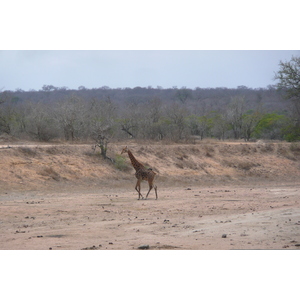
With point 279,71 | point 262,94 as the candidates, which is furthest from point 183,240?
point 262,94

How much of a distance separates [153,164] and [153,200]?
33.4ft

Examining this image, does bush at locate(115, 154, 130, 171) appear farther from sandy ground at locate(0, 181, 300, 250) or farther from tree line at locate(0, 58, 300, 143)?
sandy ground at locate(0, 181, 300, 250)

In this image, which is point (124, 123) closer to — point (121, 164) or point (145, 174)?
point (121, 164)

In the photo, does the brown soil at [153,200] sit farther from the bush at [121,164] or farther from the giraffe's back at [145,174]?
the giraffe's back at [145,174]

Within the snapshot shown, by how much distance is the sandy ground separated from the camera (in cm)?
904

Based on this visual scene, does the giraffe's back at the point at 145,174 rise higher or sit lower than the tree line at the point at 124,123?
lower

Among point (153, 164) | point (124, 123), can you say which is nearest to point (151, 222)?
point (153, 164)

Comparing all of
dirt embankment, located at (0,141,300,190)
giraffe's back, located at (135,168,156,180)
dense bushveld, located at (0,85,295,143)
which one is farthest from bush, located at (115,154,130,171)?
giraffe's back, located at (135,168,156,180)

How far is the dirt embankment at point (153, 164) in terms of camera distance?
22.6 m

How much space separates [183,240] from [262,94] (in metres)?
83.2

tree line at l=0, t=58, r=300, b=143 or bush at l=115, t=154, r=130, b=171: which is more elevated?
tree line at l=0, t=58, r=300, b=143

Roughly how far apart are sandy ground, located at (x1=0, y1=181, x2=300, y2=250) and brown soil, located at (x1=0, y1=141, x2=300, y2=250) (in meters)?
0.02

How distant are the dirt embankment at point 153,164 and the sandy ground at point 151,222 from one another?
393 cm

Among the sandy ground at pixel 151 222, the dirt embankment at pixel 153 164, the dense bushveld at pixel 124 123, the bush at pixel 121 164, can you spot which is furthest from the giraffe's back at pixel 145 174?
the dense bushveld at pixel 124 123
